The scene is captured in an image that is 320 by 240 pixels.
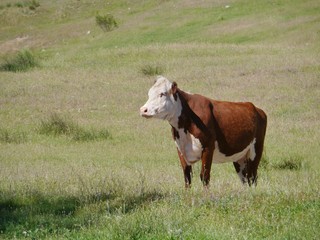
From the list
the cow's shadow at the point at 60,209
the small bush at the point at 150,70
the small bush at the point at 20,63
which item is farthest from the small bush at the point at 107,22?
the cow's shadow at the point at 60,209

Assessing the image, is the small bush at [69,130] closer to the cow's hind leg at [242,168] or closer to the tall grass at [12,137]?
the tall grass at [12,137]

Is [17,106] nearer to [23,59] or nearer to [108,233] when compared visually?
[23,59]

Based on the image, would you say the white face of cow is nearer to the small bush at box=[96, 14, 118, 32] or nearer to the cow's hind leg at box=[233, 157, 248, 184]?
the cow's hind leg at box=[233, 157, 248, 184]

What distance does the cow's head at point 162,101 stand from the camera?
35.5 feet

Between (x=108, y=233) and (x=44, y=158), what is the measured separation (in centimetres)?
914

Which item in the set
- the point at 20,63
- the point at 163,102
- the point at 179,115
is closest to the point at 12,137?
the point at 163,102

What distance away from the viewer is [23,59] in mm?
35188

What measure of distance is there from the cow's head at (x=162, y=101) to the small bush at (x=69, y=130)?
25.4 ft

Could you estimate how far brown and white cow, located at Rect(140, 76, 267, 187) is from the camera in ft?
35.3

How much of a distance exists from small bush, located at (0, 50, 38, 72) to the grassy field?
0.57 metres

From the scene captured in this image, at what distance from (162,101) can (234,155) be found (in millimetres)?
1659

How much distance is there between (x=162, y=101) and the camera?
1085 cm

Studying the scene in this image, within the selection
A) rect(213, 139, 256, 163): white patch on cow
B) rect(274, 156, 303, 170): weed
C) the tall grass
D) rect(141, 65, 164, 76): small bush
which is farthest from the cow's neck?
rect(141, 65, 164, 76): small bush

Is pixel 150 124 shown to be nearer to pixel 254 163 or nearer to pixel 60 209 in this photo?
pixel 254 163
